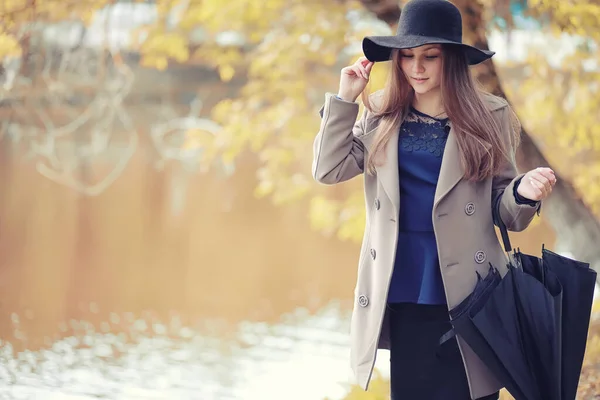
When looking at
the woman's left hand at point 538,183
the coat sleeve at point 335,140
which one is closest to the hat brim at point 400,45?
the coat sleeve at point 335,140

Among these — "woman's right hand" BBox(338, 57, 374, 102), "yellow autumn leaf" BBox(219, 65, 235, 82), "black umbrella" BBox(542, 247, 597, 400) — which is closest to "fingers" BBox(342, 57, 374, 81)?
"woman's right hand" BBox(338, 57, 374, 102)

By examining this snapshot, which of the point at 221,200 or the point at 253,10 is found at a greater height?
the point at 253,10

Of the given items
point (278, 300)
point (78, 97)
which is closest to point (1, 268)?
point (78, 97)

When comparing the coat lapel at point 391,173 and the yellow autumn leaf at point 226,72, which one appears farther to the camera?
the yellow autumn leaf at point 226,72

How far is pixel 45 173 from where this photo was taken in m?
3.56

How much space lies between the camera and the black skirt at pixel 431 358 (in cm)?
133

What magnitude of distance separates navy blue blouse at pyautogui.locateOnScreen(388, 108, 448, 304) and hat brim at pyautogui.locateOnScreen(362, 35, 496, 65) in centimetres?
14

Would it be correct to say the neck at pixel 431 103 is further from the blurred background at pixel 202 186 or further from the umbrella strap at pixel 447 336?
the blurred background at pixel 202 186

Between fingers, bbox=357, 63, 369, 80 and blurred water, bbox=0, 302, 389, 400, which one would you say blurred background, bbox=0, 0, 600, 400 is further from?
fingers, bbox=357, 63, 369, 80

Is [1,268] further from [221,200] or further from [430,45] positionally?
[430,45]

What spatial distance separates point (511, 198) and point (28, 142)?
2.84 metres

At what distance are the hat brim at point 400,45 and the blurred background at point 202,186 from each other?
147 centimetres

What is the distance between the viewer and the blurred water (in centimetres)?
281

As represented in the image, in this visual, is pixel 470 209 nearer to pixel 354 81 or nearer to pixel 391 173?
pixel 391 173
